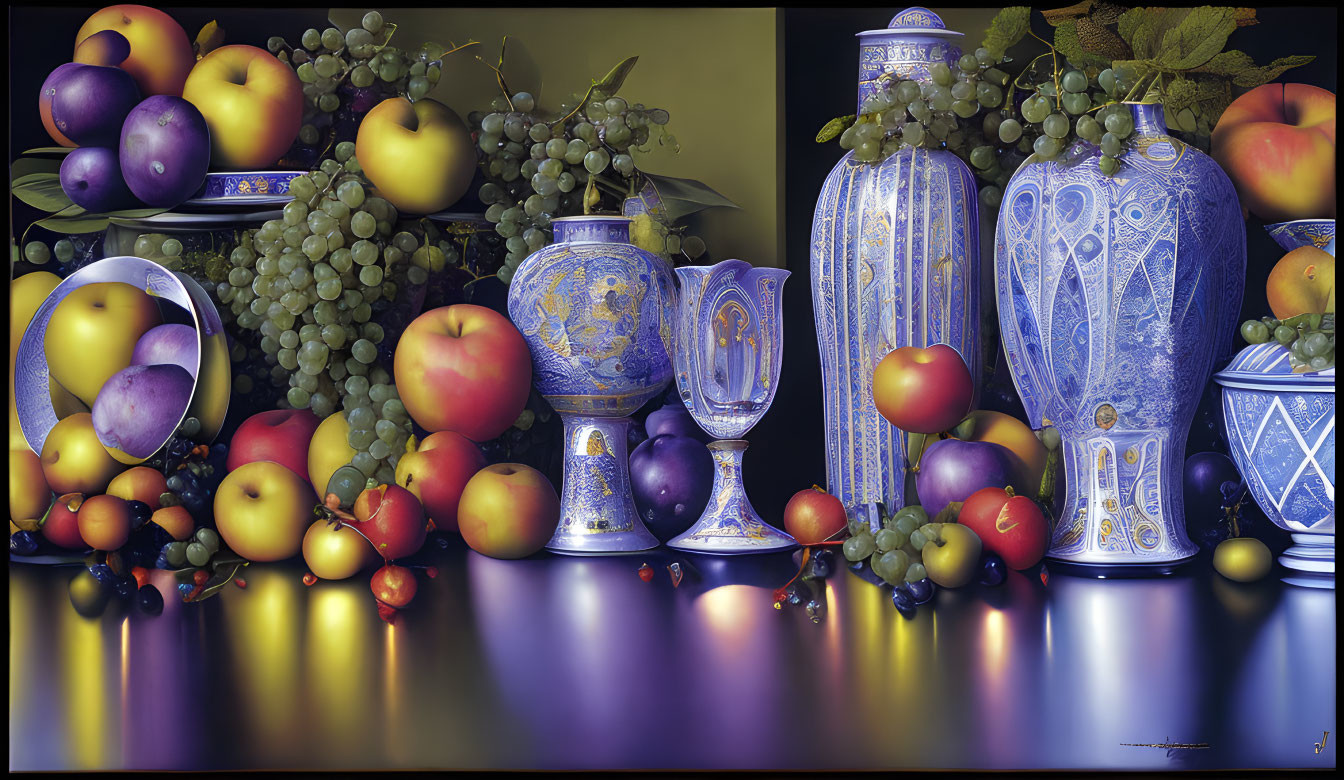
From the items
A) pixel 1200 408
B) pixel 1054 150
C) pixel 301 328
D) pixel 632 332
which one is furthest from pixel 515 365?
pixel 1200 408

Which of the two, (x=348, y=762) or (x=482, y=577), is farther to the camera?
(x=482, y=577)

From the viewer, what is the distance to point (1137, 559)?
3.75 ft

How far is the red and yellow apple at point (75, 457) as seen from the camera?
47.1 inches

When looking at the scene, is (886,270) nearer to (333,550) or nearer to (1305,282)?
(1305,282)

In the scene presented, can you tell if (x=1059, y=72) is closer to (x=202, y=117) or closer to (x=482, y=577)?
(x=482, y=577)

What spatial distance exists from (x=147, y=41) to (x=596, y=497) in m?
0.66

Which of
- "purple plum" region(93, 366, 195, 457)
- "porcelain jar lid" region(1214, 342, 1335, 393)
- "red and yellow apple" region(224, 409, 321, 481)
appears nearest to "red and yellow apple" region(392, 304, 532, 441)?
"red and yellow apple" region(224, 409, 321, 481)

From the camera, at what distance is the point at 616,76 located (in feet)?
3.96

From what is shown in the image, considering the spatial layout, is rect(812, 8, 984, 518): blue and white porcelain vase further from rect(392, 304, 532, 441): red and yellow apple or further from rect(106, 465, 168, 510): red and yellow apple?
rect(106, 465, 168, 510): red and yellow apple

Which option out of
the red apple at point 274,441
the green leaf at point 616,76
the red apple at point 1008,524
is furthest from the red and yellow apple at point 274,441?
the red apple at point 1008,524

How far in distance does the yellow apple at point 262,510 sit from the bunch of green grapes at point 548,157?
0.30 m

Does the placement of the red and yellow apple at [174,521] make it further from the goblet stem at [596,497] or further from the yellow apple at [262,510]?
the goblet stem at [596,497]

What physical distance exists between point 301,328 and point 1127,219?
82 cm

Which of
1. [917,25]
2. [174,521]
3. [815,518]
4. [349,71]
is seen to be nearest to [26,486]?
[174,521]
